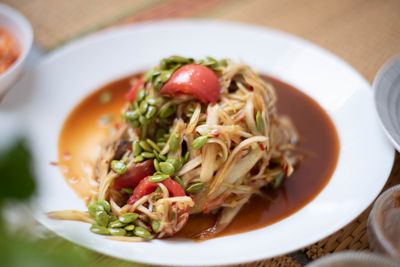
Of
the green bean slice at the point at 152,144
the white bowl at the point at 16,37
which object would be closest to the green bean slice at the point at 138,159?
the green bean slice at the point at 152,144

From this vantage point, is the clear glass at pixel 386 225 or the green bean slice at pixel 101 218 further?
the green bean slice at pixel 101 218

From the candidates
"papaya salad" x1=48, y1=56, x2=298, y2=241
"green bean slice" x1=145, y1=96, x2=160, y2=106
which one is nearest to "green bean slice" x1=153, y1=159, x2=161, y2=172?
"papaya salad" x1=48, y1=56, x2=298, y2=241

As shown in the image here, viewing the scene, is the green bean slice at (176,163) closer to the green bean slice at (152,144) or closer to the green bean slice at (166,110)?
the green bean slice at (152,144)

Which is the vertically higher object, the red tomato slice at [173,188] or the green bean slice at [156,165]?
the green bean slice at [156,165]

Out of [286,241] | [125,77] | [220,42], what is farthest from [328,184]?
[125,77]

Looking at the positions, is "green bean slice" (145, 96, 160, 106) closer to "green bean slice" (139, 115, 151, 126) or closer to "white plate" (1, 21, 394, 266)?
"green bean slice" (139, 115, 151, 126)

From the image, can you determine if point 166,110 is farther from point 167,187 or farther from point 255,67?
point 255,67
